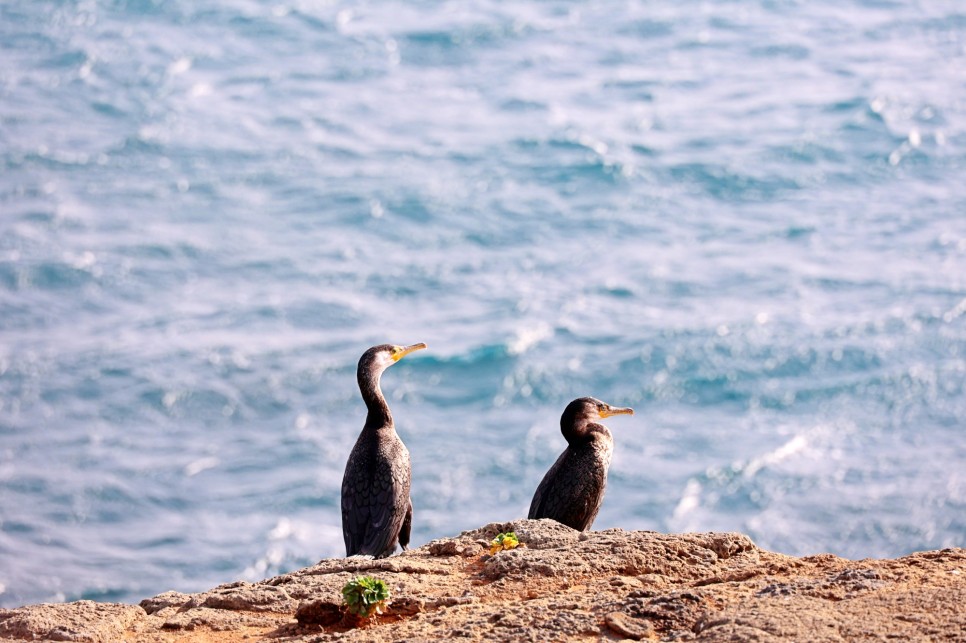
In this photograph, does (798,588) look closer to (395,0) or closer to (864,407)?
(864,407)

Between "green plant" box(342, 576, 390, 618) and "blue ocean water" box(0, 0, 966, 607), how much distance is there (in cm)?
2852

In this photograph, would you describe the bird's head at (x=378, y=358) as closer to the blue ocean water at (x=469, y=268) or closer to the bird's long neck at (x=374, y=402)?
the bird's long neck at (x=374, y=402)

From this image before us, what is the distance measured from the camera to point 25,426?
4362cm

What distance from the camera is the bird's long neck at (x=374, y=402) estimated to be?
12320 millimetres

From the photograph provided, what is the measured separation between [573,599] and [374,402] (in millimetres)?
5442

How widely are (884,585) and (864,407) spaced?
117ft

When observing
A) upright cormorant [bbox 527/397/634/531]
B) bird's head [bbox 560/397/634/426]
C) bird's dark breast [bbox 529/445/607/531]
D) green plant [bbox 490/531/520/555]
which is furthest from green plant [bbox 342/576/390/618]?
bird's head [bbox 560/397/634/426]

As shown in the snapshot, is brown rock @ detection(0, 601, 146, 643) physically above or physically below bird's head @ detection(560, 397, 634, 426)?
below

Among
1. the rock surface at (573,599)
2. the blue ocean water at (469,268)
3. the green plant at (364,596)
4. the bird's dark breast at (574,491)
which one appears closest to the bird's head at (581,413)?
the bird's dark breast at (574,491)

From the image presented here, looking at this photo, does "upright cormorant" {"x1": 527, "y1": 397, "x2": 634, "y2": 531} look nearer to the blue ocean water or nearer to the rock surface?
the rock surface

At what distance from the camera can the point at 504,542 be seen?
8414 millimetres

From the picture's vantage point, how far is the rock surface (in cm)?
666

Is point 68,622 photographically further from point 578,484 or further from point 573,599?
point 578,484

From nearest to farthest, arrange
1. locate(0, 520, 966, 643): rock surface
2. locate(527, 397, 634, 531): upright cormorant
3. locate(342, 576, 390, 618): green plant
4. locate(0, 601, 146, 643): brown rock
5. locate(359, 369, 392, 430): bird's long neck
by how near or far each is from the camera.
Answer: locate(0, 520, 966, 643): rock surface, locate(342, 576, 390, 618): green plant, locate(0, 601, 146, 643): brown rock, locate(527, 397, 634, 531): upright cormorant, locate(359, 369, 392, 430): bird's long neck
